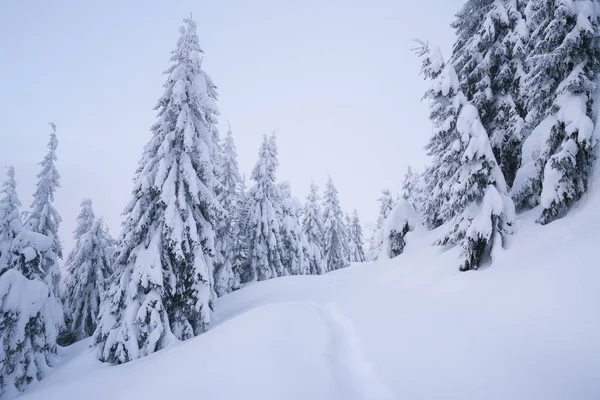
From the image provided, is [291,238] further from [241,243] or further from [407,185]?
[407,185]

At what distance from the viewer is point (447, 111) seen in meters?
11.5


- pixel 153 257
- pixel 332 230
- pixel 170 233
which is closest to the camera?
pixel 153 257

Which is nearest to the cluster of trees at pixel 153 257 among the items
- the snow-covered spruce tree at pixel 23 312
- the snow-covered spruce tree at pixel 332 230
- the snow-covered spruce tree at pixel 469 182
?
the snow-covered spruce tree at pixel 23 312

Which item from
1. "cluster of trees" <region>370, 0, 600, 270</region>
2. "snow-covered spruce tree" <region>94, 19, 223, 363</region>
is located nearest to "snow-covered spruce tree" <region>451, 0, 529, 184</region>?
"cluster of trees" <region>370, 0, 600, 270</region>

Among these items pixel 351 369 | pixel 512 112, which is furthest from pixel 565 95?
pixel 351 369

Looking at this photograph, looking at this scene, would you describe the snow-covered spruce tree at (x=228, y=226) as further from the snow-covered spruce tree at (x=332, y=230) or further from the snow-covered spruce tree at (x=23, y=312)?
the snow-covered spruce tree at (x=332, y=230)

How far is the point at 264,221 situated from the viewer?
28.2 m

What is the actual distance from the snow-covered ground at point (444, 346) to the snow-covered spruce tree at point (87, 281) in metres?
19.2

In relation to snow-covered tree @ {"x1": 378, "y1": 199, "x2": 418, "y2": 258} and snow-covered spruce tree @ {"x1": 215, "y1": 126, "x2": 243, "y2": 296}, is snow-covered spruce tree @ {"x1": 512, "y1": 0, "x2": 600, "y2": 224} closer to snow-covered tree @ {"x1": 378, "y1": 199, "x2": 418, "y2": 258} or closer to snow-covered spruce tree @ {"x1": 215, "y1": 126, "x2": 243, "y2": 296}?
snow-covered tree @ {"x1": 378, "y1": 199, "x2": 418, "y2": 258}

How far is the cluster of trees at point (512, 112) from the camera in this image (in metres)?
8.57

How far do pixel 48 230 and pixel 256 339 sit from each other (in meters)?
23.2

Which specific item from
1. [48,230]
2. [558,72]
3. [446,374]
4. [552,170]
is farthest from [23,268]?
[558,72]

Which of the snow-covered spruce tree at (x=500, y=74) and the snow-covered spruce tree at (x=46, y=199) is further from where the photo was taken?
the snow-covered spruce tree at (x=46, y=199)

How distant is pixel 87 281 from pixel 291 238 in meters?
17.9
